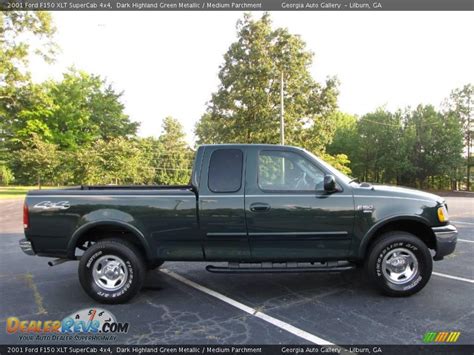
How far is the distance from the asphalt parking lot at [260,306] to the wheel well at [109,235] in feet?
2.31

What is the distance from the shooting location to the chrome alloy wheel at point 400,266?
13.9 ft

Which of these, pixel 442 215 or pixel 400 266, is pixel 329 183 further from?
pixel 442 215

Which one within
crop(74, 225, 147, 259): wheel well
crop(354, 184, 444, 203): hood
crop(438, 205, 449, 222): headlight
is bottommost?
crop(74, 225, 147, 259): wheel well

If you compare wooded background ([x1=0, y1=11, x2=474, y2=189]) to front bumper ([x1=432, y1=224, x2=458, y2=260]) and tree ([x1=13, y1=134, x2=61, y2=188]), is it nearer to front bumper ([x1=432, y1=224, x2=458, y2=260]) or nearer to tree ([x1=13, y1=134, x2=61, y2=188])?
tree ([x1=13, y1=134, x2=61, y2=188])

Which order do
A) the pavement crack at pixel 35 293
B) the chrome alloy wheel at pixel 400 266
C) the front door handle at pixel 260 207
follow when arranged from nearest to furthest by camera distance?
the pavement crack at pixel 35 293 → the front door handle at pixel 260 207 → the chrome alloy wheel at pixel 400 266

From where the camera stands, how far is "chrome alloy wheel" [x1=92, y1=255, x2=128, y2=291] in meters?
4.20

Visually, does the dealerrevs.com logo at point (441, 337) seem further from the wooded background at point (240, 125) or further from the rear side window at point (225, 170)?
the wooded background at point (240, 125)

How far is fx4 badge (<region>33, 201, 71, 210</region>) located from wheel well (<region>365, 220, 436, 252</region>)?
387cm

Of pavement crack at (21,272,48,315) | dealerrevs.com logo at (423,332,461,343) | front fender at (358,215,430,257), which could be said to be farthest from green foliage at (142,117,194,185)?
dealerrevs.com logo at (423,332,461,343)

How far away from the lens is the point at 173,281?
5031 mm

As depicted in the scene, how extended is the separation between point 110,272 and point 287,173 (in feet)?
8.56

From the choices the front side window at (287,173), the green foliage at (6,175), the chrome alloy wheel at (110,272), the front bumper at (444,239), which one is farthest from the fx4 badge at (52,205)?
the green foliage at (6,175)

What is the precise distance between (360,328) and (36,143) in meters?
34.7

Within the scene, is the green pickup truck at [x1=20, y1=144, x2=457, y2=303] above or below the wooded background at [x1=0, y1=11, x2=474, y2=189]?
below
